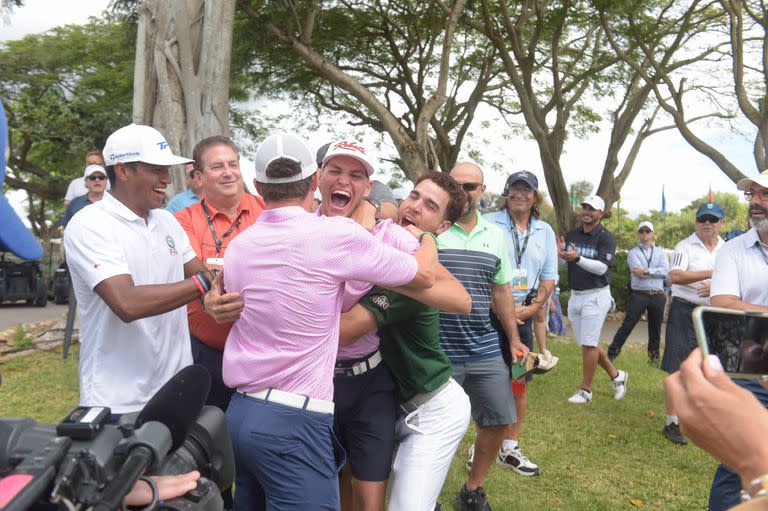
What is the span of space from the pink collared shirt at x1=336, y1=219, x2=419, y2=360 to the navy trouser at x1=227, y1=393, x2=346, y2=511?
0.46 metres

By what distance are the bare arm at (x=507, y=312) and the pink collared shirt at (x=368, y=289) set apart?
5.53 feet

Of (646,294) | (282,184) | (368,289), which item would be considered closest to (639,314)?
(646,294)

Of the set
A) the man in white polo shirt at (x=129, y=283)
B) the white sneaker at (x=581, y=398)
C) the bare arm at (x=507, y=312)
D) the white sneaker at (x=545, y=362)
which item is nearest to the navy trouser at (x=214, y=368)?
the man in white polo shirt at (x=129, y=283)

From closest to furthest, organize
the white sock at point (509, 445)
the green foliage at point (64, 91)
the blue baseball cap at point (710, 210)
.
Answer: the white sock at point (509, 445)
the blue baseball cap at point (710, 210)
the green foliage at point (64, 91)

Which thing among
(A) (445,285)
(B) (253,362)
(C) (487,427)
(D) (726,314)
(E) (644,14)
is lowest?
(C) (487,427)

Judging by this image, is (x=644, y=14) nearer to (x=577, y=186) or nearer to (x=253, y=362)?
(x=253, y=362)

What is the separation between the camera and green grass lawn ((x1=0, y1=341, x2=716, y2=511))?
504 centimetres

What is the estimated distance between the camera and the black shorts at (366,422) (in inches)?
122

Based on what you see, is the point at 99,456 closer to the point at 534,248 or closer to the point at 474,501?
the point at 474,501

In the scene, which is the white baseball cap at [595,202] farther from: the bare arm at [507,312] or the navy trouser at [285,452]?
the navy trouser at [285,452]

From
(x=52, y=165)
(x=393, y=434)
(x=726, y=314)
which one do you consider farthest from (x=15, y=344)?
(x=52, y=165)

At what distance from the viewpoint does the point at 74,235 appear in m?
2.86

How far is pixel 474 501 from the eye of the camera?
14.9 feet

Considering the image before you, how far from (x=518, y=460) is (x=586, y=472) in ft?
1.83
